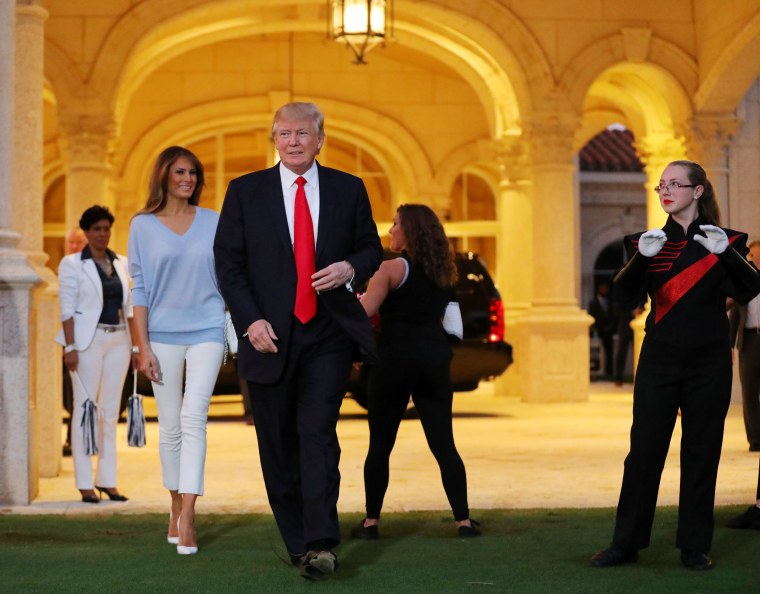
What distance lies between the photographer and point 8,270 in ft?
28.2

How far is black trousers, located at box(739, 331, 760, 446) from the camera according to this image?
11977 mm

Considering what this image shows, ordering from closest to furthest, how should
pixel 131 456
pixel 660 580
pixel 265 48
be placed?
pixel 660 580 < pixel 131 456 < pixel 265 48

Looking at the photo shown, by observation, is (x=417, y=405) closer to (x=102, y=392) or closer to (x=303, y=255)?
(x=303, y=255)

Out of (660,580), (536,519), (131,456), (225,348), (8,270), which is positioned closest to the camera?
(660,580)

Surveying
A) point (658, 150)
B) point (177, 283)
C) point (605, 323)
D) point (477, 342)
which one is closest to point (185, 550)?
point (177, 283)

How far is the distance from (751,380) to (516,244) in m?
8.94

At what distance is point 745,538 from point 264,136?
19341 mm

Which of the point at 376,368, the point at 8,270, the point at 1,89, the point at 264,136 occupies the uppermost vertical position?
the point at 264,136

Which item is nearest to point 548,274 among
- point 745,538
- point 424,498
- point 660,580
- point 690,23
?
point 690,23

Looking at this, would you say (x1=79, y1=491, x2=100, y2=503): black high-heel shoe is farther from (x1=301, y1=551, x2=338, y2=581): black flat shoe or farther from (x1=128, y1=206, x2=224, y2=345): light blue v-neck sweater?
(x1=301, y1=551, x2=338, y2=581): black flat shoe

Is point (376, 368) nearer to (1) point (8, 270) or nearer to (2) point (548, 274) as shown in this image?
(1) point (8, 270)

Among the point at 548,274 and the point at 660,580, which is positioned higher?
the point at 548,274

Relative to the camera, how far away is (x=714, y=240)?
616 cm

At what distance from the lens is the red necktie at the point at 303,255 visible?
19.9 feet
